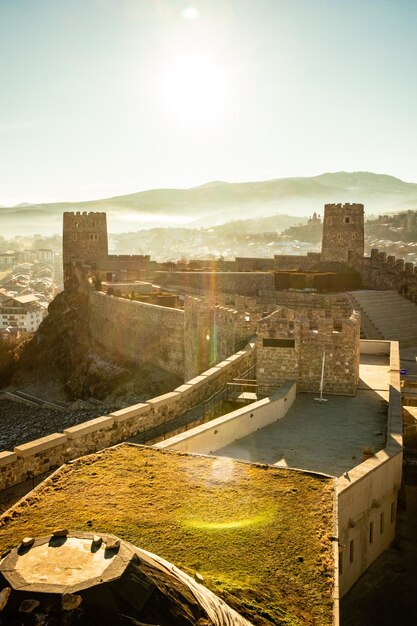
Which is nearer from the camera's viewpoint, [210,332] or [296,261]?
[210,332]

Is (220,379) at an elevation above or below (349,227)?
below

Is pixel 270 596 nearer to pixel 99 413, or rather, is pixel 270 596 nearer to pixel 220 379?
pixel 220 379

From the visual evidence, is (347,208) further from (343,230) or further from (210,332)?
(210,332)

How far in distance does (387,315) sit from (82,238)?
88.5 feet

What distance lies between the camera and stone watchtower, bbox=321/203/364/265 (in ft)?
140

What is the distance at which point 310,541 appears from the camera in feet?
20.5

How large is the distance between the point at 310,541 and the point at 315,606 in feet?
3.33

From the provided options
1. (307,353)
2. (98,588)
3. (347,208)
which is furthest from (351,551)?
(347,208)

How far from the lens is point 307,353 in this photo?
47.3ft

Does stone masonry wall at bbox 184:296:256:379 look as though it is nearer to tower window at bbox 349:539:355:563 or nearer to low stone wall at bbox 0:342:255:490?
low stone wall at bbox 0:342:255:490

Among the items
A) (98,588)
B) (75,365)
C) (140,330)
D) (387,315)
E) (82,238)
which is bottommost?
(75,365)

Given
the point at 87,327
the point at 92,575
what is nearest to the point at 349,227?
the point at 87,327

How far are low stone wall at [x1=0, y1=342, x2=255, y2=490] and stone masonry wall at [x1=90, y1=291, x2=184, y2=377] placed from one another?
1166 cm

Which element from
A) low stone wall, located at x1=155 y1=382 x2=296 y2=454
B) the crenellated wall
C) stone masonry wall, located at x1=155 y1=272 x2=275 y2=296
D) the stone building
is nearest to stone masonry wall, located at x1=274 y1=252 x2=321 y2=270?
the crenellated wall
